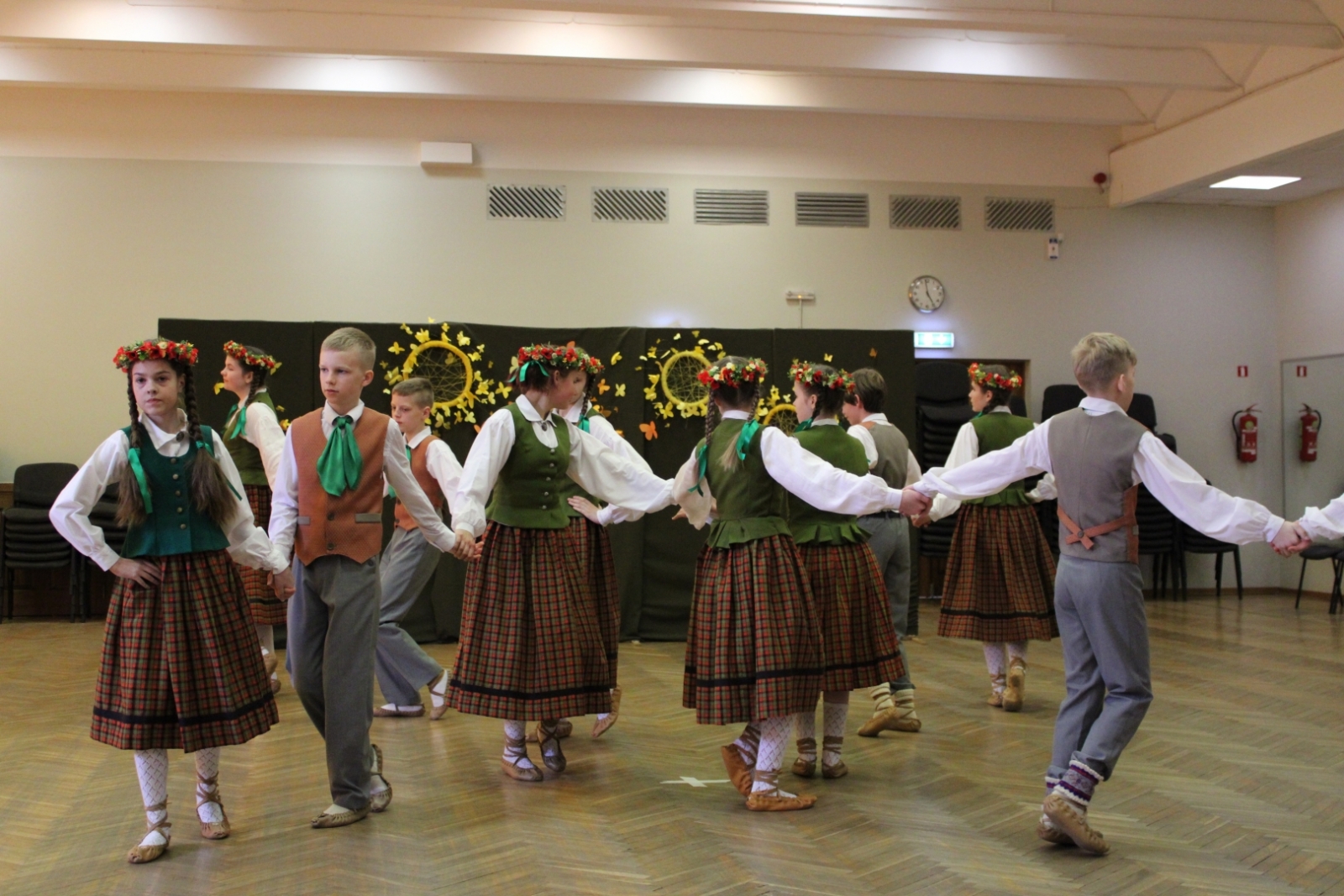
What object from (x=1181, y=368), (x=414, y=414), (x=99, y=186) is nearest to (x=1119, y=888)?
(x=414, y=414)

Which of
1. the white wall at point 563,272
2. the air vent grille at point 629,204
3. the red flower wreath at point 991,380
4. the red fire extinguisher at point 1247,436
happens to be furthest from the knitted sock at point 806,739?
the red fire extinguisher at point 1247,436

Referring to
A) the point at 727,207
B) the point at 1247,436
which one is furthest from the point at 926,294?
the point at 1247,436

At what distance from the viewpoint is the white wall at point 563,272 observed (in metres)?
8.66

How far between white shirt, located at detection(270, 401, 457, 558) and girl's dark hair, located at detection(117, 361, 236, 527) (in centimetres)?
15

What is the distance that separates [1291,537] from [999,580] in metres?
2.10

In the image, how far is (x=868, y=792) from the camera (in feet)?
12.8

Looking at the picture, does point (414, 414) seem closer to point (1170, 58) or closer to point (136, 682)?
point (136, 682)

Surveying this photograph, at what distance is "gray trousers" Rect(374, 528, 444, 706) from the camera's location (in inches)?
198

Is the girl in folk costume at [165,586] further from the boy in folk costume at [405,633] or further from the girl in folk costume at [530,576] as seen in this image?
the boy in folk costume at [405,633]

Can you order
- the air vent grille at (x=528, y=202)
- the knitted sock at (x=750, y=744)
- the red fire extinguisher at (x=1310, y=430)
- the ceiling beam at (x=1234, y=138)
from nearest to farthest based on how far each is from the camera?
the knitted sock at (x=750, y=744) < the ceiling beam at (x=1234, y=138) < the air vent grille at (x=528, y=202) < the red fire extinguisher at (x=1310, y=430)

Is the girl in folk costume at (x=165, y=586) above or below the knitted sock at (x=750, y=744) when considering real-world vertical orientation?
above

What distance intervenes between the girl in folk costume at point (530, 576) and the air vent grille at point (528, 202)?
208 inches

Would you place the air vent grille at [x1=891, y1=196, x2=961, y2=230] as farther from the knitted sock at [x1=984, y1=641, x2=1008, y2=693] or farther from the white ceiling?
the knitted sock at [x1=984, y1=641, x2=1008, y2=693]

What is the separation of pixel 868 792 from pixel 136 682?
245 centimetres
